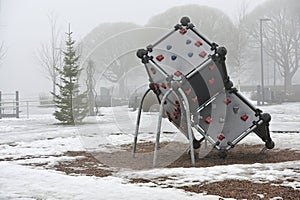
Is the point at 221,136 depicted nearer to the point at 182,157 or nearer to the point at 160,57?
the point at 182,157

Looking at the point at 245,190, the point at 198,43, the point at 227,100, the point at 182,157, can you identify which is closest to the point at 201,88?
the point at 227,100

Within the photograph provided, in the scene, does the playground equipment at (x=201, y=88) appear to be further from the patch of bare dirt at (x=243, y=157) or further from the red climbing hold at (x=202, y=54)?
the patch of bare dirt at (x=243, y=157)

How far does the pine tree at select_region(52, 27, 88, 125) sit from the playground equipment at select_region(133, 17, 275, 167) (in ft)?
33.1

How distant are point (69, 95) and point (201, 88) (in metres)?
10.8

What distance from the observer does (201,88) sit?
24.2 feet

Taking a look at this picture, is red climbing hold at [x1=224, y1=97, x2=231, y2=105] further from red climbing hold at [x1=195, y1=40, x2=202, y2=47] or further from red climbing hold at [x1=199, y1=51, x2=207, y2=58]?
red climbing hold at [x1=195, y1=40, x2=202, y2=47]

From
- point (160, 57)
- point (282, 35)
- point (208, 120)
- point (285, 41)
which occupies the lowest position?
point (208, 120)

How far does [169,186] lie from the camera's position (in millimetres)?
5504

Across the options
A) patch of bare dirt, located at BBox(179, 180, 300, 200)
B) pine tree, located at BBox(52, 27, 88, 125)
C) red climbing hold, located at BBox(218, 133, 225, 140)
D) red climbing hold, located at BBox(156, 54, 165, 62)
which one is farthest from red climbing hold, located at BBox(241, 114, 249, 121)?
pine tree, located at BBox(52, 27, 88, 125)

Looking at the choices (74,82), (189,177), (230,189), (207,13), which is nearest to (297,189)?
(230,189)

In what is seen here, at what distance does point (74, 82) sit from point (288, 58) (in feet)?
101

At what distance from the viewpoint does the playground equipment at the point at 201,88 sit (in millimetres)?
7258

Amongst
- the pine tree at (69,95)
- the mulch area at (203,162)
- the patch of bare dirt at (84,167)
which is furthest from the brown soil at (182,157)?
the pine tree at (69,95)

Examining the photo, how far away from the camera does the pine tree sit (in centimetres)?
1722
